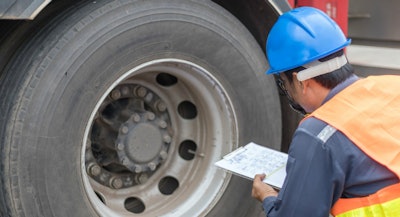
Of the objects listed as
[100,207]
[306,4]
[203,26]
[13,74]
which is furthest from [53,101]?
[306,4]

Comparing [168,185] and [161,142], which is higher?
[161,142]

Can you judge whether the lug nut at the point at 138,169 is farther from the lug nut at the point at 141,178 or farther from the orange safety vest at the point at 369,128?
the orange safety vest at the point at 369,128

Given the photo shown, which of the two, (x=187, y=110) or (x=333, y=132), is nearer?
(x=333, y=132)

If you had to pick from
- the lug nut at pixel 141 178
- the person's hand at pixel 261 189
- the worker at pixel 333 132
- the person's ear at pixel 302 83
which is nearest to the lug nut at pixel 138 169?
the lug nut at pixel 141 178

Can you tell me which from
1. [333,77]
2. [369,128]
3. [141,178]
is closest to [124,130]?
[141,178]

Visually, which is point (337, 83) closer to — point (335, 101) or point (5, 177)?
point (335, 101)

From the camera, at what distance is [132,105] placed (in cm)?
282

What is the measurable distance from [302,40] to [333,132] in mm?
355

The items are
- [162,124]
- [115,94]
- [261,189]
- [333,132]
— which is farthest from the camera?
[162,124]

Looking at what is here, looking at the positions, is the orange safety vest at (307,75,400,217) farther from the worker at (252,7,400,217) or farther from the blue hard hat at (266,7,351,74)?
the blue hard hat at (266,7,351,74)

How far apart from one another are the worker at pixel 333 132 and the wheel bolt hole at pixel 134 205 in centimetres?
89

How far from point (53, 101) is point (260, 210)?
4.36ft

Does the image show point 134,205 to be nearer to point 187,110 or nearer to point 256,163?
point 187,110

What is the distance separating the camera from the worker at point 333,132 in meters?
1.91
